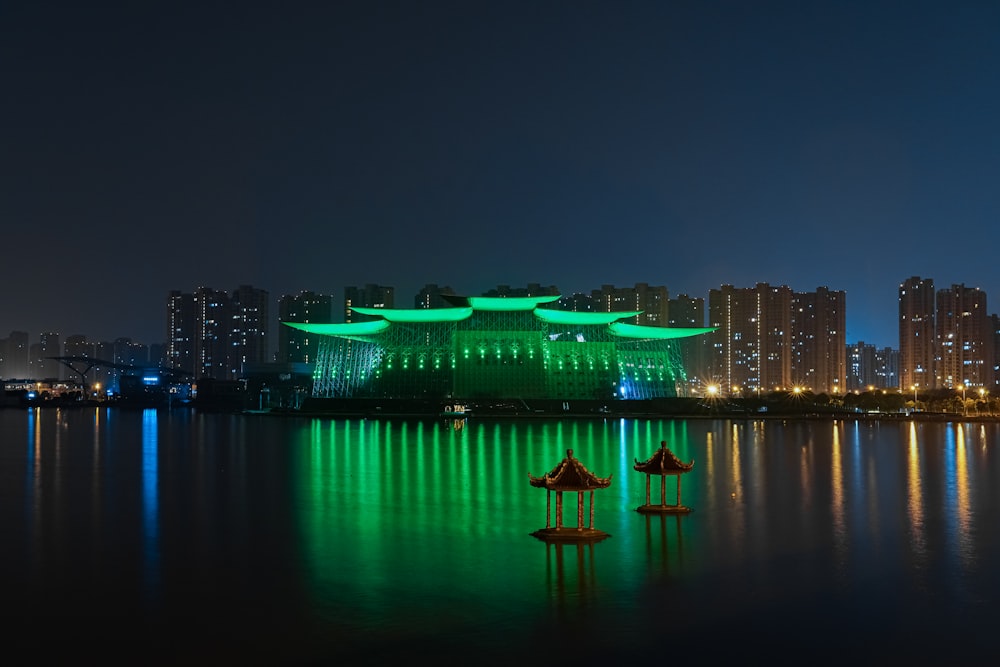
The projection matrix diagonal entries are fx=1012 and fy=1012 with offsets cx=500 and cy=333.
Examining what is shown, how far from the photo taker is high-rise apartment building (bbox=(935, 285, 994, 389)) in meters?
102

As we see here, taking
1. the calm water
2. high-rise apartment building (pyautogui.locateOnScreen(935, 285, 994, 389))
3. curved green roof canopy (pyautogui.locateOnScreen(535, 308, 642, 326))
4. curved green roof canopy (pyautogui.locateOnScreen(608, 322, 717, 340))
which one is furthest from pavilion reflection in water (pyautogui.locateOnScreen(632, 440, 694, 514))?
high-rise apartment building (pyautogui.locateOnScreen(935, 285, 994, 389))

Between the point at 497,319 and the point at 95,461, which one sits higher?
the point at 497,319

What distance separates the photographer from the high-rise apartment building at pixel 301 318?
5472 inches

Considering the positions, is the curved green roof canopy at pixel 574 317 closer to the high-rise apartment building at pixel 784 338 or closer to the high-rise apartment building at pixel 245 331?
the high-rise apartment building at pixel 784 338

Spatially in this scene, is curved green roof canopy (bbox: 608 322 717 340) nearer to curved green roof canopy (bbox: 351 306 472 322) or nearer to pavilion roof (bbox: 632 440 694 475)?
curved green roof canopy (bbox: 351 306 472 322)

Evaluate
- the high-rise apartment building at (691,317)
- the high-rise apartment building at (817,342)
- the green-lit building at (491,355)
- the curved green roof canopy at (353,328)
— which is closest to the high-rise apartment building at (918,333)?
the high-rise apartment building at (817,342)

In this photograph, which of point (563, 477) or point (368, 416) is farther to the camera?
point (368, 416)

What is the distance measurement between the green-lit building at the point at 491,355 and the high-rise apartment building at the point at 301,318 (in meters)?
66.1

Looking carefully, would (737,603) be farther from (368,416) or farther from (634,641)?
(368,416)

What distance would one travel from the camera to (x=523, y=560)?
12.8 m

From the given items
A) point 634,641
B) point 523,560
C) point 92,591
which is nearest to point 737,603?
point 634,641

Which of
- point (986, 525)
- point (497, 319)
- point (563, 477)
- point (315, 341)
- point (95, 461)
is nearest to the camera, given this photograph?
point (563, 477)

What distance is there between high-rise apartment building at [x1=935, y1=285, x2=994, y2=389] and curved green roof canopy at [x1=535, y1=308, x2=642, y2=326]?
4762cm

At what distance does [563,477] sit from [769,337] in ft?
359
